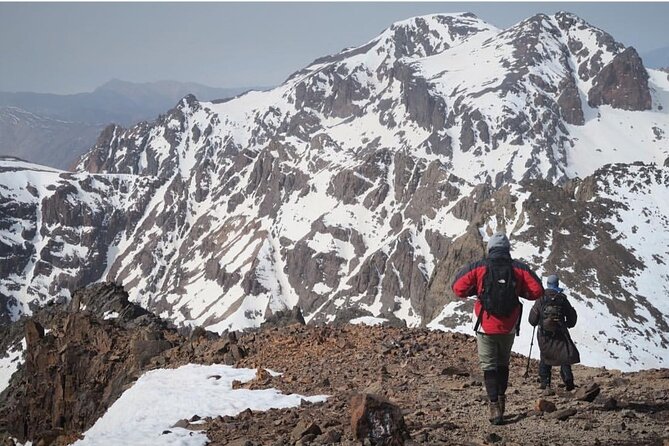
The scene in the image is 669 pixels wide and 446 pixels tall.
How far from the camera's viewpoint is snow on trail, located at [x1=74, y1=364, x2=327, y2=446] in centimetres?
1219

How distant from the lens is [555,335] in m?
13.5

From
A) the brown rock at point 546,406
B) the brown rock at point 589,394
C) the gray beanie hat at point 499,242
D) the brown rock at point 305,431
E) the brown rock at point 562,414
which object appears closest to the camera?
the brown rock at point 305,431

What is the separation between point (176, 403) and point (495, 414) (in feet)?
27.6

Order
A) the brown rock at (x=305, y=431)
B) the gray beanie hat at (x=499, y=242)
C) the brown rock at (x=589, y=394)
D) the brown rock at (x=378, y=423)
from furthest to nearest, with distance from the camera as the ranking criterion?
the brown rock at (x=589, y=394)
the gray beanie hat at (x=499, y=242)
the brown rock at (x=305, y=431)
the brown rock at (x=378, y=423)

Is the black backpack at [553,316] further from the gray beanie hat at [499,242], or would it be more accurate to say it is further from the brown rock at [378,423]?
the brown rock at [378,423]

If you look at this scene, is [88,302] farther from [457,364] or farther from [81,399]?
[457,364]

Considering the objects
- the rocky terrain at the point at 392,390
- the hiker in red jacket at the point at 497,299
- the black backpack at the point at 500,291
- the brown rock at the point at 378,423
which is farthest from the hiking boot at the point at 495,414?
the brown rock at the point at 378,423

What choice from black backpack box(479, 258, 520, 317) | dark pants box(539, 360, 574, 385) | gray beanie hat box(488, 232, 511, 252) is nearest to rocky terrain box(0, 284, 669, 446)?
dark pants box(539, 360, 574, 385)

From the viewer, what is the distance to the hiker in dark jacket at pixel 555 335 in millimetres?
13195

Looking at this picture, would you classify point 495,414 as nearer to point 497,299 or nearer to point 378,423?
point 497,299

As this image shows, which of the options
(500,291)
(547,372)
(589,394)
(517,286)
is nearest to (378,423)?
(500,291)

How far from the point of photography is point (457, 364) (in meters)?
16.1

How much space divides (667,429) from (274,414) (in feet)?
24.5

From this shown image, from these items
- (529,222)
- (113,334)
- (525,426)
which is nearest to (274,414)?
(525,426)
